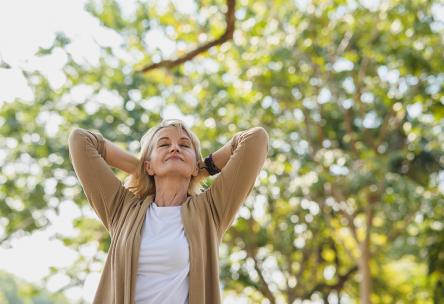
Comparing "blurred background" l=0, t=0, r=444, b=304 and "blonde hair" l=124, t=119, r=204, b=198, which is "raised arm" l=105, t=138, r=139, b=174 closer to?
"blonde hair" l=124, t=119, r=204, b=198

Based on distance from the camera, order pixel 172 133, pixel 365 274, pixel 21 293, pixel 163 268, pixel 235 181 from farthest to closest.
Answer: pixel 21 293 < pixel 365 274 < pixel 172 133 < pixel 235 181 < pixel 163 268

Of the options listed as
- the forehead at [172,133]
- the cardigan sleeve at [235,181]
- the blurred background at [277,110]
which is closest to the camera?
the cardigan sleeve at [235,181]

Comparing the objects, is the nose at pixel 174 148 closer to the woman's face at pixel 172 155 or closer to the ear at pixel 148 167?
the woman's face at pixel 172 155

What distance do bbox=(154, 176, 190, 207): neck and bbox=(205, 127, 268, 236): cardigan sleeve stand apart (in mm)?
106

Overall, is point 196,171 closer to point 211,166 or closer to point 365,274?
point 211,166

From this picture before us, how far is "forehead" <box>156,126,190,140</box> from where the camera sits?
257 centimetres

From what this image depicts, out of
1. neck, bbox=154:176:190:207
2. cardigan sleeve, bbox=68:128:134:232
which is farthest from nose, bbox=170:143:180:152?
cardigan sleeve, bbox=68:128:134:232

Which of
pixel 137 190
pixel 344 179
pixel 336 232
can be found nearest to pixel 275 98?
pixel 344 179

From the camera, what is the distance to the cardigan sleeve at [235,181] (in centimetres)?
244

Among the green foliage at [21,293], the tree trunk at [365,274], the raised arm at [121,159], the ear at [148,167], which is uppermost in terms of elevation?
the green foliage at [21,293]

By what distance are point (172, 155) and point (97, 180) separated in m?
0.28

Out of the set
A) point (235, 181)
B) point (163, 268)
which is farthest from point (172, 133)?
point (163, 268)

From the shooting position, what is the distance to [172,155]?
252 cm

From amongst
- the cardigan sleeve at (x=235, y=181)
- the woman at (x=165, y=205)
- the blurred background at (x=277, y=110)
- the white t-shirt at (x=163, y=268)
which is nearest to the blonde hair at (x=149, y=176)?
the woman at (x=165, y=205)
